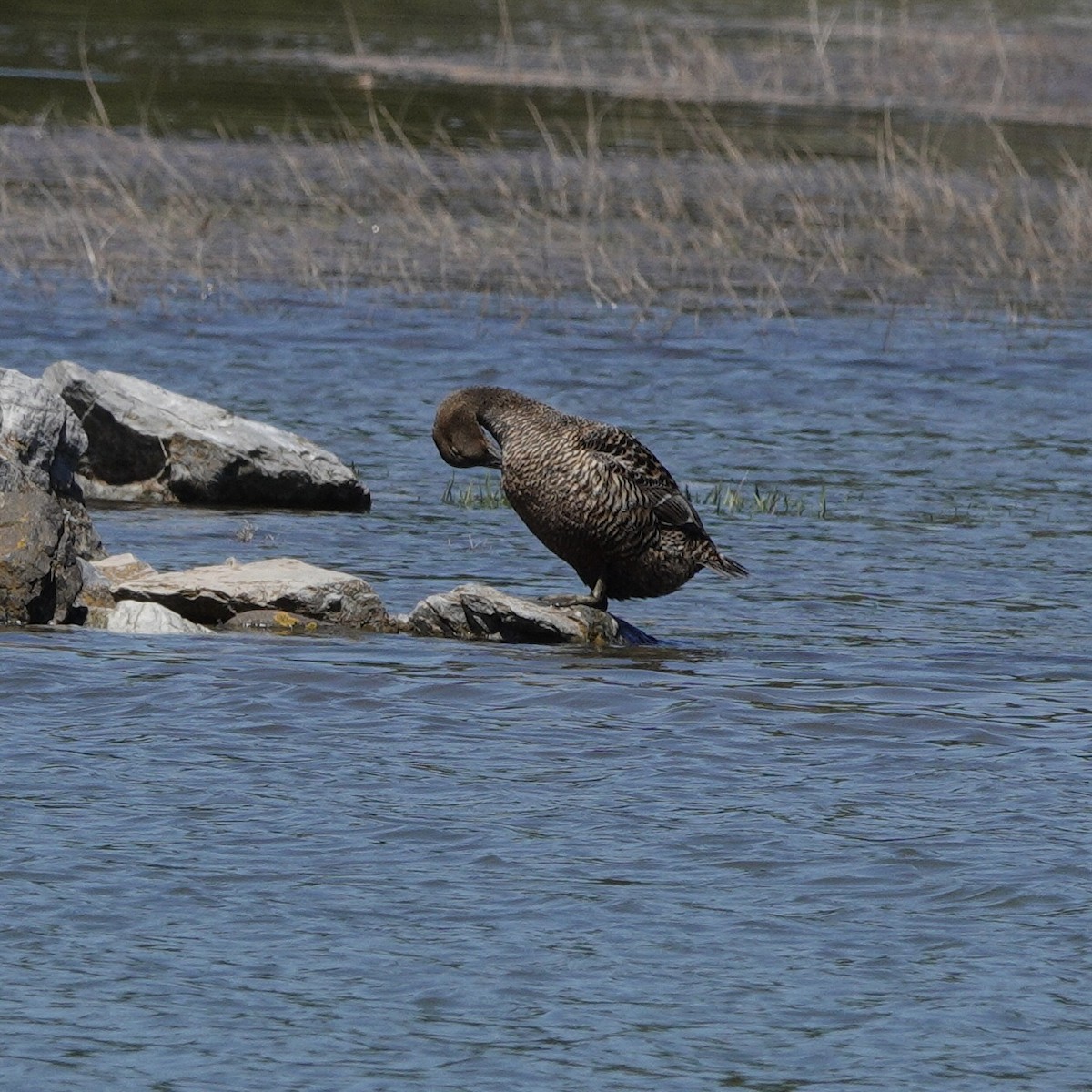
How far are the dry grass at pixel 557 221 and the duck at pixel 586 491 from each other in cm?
898

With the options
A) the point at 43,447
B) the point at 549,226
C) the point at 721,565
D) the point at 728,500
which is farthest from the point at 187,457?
the point at 549,226

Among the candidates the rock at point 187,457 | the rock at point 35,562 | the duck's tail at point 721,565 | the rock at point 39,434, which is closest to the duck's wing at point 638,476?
the duck's tail at point 721,565

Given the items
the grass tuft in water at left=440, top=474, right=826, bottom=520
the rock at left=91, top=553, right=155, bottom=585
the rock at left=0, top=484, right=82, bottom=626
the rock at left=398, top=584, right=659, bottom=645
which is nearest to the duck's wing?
the rock at left=398, top=584, right=659, bottom=645

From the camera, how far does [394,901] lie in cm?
608

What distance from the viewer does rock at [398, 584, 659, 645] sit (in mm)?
9430

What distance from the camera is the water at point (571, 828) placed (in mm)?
5289

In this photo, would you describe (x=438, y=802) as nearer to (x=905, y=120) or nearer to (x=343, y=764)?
(x=343, y=764)

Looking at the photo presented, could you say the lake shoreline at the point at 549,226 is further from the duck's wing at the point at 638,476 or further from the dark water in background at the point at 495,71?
the duck's wing at the point at 638,476

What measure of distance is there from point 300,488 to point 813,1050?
301 inches

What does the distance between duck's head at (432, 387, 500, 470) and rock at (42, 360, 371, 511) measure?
274 cm

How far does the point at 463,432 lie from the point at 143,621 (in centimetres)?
152

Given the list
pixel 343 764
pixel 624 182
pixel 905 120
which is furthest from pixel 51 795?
pixel 905 120

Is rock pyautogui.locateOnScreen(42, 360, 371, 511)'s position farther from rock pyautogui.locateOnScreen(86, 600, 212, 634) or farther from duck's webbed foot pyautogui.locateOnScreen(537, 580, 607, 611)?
rock pyautogui.locateOnScreen(86, 600, 212, 634)

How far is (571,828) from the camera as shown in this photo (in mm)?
6781
